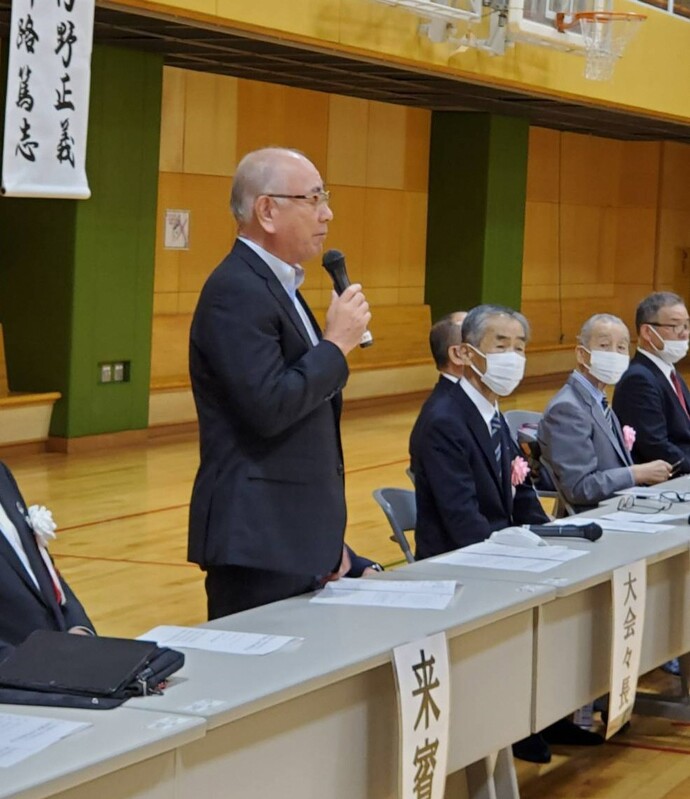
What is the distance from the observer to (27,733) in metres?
2.21

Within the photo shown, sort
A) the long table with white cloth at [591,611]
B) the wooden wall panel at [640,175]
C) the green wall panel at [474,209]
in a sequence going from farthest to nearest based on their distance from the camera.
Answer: the wooden wall panel at [640,175] → the green wall panel at [474,209] → the long table with white cloth at [591,611]

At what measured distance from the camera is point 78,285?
34.3ft

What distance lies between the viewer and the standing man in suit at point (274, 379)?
3229 mm

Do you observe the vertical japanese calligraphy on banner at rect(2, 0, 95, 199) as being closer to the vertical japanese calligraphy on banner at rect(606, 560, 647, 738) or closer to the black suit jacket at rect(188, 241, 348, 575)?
the black suit jacket at rect(188, 241, 348, 575)

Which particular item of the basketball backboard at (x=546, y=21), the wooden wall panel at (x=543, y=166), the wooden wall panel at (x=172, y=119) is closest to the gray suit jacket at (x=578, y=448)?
the basketball backboard at (x=546, y=21)

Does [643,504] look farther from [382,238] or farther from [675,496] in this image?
[382,238]

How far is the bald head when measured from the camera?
330 centimetres

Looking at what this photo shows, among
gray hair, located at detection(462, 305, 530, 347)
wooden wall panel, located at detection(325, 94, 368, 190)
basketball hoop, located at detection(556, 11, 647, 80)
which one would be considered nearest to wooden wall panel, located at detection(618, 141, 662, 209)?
wooden wall panel, located at detection(325, 94, 368, 190)

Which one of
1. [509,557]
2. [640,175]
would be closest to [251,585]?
[509,557]

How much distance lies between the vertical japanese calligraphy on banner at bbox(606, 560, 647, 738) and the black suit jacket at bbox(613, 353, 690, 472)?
6.87 ft

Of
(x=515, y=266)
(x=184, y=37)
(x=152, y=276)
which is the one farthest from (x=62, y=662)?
(x=515, y=266)

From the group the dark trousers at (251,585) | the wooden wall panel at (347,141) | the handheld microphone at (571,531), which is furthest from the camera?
the wooden wall panel at (347,141)

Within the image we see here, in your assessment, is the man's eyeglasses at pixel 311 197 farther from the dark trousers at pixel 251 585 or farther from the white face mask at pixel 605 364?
the white face mask at pixel 605 364

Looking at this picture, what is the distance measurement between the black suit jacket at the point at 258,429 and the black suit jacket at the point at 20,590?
36 cm
